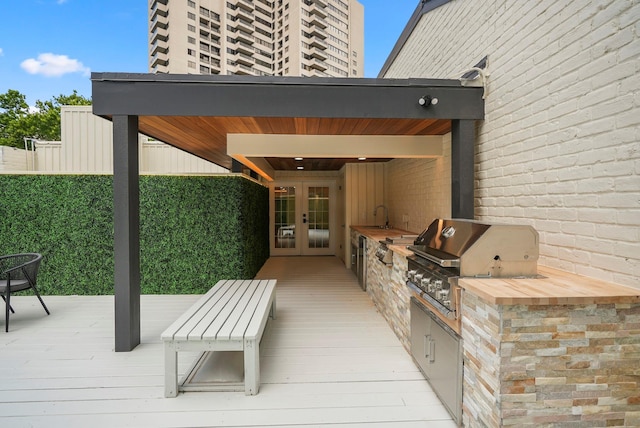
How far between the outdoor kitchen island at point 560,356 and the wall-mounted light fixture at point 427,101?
1.97 metres

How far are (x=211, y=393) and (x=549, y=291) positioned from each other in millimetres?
2302

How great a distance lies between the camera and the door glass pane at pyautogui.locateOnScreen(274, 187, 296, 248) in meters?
8.94

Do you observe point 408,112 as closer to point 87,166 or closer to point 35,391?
point 35,391

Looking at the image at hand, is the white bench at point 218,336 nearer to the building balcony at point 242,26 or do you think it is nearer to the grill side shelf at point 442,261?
the grill side shelf at point 442,261

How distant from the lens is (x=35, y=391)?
236 cm

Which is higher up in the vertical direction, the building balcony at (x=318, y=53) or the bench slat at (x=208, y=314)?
the building balcony at (x=318, y=53)

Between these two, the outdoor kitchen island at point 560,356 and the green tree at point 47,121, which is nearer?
the outdoor kitchen island at point 560,356

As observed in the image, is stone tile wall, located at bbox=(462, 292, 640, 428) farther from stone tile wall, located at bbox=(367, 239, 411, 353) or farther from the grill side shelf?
stone tile wall, located at bbox=(367, 239, 411, 353)

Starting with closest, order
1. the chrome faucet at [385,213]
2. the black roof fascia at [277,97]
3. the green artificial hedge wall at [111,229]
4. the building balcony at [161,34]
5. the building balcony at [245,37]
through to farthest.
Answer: the black roof fascia at [277,97] → the green artificial hedge wall at [111,229] → the chrome faucet at [385,213] → the building balcony at [161,34] → the building balcony at [245,37]

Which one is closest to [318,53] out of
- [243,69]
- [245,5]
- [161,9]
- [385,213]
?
[243,69]

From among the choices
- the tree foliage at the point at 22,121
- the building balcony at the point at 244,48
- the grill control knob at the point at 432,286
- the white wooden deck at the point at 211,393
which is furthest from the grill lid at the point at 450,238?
the building balcony at the point at 244,48

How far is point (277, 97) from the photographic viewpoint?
3057 millimetres

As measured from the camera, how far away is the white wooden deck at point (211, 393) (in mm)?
2086

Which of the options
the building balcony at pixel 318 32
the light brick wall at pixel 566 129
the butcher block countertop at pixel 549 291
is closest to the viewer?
the butcher block countertop at pixel 549 291
